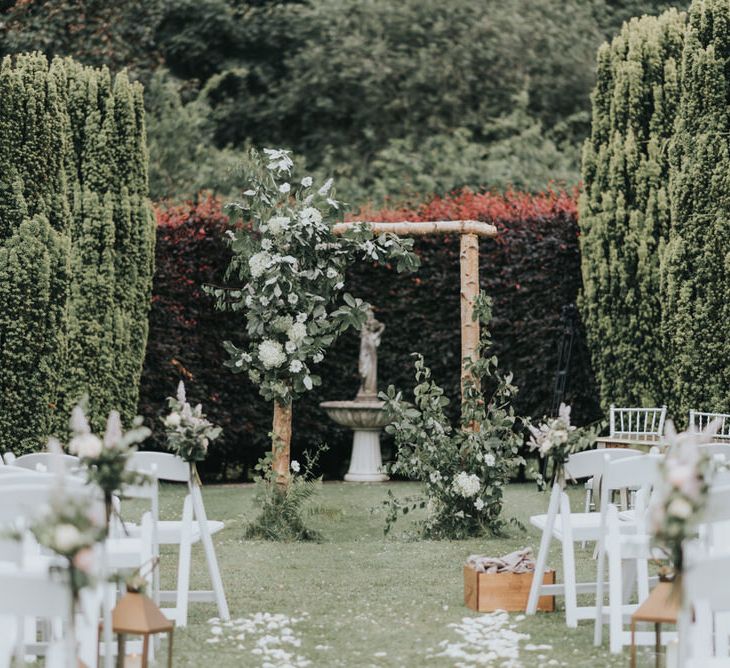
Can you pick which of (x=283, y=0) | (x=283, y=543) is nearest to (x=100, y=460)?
(x=283, y=543)

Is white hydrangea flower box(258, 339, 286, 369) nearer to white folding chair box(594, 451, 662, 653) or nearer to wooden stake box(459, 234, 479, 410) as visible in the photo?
wooden stake box(459, 234, 479, 410)

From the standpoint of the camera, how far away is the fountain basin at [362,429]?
38.8ft

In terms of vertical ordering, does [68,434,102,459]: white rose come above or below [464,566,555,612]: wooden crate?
above

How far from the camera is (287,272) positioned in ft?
27.7

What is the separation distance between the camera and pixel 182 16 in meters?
19.7

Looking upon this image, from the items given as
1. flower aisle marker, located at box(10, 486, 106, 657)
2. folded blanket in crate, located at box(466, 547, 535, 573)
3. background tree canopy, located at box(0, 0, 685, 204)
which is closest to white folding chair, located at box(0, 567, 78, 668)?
flower aisle marker, located at box(10, 486, 106, 657)

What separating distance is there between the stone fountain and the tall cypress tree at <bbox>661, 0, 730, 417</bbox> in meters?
2.92

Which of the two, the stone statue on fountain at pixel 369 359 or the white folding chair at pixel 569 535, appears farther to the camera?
the stone statue on fountain at pixel 369 359

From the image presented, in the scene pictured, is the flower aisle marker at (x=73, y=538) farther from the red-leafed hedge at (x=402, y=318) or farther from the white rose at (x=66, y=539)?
the red-leafed hedge at (x=402, y=318)

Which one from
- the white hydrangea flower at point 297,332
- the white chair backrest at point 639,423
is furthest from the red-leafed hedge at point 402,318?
the white hydrangea flower at point 297,332

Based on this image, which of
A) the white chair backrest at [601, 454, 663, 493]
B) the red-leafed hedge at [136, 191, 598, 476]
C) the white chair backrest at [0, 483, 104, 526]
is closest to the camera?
the white chair backrest at [0, 483, 104, 526]

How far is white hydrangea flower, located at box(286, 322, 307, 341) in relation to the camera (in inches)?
333

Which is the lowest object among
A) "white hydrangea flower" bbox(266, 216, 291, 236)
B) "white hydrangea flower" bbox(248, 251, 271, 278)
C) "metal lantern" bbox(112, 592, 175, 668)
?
"metal lantern" bbox(112, 592, 175, 668)

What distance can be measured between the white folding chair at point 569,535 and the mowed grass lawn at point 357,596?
0.30ft
